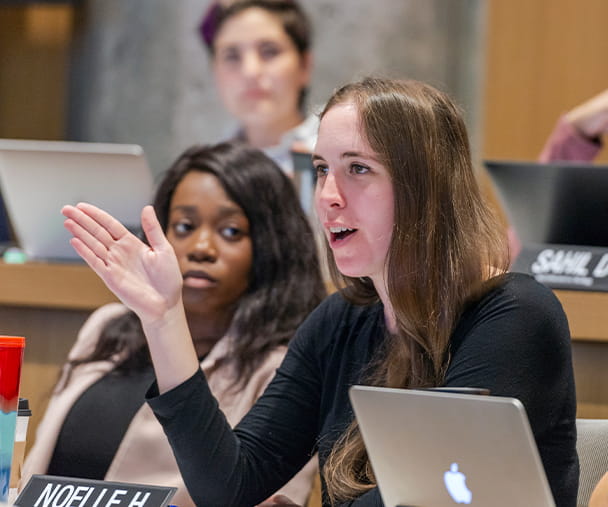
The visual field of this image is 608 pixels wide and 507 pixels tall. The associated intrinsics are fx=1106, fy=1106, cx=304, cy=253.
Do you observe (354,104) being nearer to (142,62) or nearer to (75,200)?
(75,200)

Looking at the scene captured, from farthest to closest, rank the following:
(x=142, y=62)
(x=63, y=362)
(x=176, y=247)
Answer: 1. (x=142, y=62)
2. (x=63, y=362)
3. (x=176, y=247)

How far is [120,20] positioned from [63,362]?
290 centimetres

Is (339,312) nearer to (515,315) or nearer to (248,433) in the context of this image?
(248,433)

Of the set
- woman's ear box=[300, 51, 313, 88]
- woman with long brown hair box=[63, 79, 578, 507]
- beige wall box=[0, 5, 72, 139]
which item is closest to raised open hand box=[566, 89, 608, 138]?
woman's ear box=[300, 51, 313, 88]

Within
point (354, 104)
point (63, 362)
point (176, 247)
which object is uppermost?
point (354, 104)

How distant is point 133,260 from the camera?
4.98 ft

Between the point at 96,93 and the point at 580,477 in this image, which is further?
the point at 96,93

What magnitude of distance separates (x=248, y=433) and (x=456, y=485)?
2.07ft

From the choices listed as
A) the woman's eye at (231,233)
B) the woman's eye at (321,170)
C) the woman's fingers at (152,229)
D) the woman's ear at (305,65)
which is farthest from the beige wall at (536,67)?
the woman's fingers at (152,229)

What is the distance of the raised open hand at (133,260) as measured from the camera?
4.95 ft

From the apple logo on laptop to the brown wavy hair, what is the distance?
349mm

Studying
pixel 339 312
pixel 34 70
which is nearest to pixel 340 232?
pixel 339 312

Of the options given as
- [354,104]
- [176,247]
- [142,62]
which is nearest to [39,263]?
[176,247]

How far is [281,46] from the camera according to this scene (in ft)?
11.9
